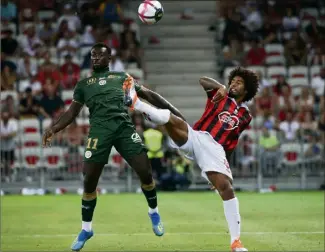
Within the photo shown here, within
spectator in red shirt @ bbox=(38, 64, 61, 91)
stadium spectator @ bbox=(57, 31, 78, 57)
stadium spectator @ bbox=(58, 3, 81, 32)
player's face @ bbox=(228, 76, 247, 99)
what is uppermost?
player's face @ bbox=(228, 76, 247, 99)

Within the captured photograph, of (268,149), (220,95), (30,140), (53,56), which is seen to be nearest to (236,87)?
(220,95)

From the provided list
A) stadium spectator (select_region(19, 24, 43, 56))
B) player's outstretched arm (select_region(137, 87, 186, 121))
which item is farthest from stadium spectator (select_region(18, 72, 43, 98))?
player's outstretched arm (select_region(137, 87, 186, 121))

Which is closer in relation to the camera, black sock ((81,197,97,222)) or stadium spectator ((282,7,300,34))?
black sock ((81,197,97,222))

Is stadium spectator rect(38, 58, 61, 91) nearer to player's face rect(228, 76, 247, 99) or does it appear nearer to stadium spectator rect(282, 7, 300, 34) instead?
stadium spectator rect(282, 7, 300, 34)

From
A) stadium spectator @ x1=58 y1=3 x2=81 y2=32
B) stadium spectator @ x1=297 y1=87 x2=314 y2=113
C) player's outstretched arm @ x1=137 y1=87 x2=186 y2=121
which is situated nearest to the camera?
player's outstretched arm @ x1=137 y1=87 x2=186 y2=121

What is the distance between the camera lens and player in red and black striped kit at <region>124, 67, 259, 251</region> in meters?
12.5

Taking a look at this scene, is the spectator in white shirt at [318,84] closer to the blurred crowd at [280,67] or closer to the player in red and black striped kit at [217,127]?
the blurred crowd at [280,67]

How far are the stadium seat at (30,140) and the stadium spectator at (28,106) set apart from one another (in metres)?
1.07

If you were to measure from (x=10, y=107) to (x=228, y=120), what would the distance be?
14.2m

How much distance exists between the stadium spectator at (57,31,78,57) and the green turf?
6.33 metres

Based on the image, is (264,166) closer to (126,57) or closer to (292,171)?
(292,171)

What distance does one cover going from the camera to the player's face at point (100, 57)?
1376 centimetres

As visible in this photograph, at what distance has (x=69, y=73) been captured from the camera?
91.9ft

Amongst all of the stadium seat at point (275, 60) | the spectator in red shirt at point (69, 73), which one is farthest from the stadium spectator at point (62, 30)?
the stadium seat at point (275, 60)
